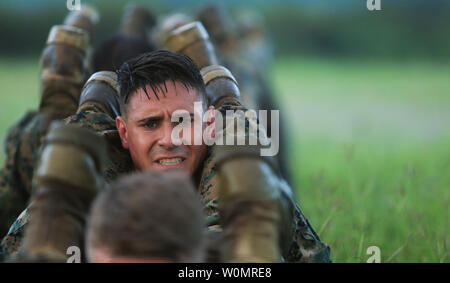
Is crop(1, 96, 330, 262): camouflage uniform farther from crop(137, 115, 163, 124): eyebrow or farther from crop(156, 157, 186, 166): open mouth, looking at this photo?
crop(137, 115, 163, 124): eyebrow

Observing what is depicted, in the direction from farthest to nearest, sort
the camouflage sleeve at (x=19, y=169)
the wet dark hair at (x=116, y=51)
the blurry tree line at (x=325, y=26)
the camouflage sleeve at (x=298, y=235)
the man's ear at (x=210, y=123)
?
the blurry tree line at (x=325, y=26) → the wet dark hair at (x=116, y=51) → the camouflage sleeve at (x=19, y=169) → the man's ear at (x=210, y=123) → the camouflage sleeve at (x=298, y=235)

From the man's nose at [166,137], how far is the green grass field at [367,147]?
38.9 inches

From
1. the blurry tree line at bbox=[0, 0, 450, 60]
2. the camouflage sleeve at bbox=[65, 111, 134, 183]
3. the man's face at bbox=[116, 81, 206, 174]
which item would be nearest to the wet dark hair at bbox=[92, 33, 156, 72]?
the camouflage sleeve at bbox=[65, 111, 134, 183]

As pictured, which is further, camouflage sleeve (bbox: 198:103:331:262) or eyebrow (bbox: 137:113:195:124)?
eyebrow (bbox: 137:113:195:124)

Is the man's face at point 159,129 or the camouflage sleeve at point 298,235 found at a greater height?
the man's face at point 159,129

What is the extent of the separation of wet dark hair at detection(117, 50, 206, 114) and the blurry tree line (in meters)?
12.2

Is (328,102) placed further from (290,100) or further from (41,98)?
(41,98)

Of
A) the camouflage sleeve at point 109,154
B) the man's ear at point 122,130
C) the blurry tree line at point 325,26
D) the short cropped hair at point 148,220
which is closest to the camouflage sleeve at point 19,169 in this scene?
the camouflage sleeve at point 109,154

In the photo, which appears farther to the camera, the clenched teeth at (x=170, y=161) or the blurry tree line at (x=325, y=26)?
the blurry tree line at (x=325, y=26)

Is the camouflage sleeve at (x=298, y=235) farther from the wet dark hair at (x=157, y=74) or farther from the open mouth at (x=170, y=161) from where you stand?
the wet dark hair at (x=157, y=74)

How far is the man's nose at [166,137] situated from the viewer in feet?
7.61

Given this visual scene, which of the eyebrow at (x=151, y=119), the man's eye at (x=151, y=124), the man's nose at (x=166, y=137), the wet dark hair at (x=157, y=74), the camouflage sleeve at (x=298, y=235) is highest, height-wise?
the wet dark hair at (x=157, y=74)

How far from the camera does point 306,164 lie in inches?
245

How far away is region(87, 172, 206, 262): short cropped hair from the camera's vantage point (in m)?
1.39
